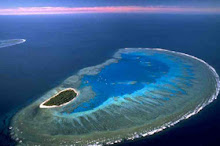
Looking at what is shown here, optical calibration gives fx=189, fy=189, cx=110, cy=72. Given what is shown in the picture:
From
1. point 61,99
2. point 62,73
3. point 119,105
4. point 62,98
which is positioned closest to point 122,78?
point 119,105

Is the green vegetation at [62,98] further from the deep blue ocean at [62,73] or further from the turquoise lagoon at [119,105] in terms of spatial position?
the deep blue ocean at [62,73]

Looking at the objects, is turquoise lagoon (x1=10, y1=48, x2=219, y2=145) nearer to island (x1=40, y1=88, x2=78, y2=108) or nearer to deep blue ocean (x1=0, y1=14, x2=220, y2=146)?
island (x1=40, y1=88, x2=78, y2=108)

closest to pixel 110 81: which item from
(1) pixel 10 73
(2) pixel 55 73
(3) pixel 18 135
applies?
(2) pixel 55 73

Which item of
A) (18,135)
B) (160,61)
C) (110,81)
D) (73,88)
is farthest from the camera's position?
(160,61)

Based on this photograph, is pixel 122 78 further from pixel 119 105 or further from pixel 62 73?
pixel 62 73

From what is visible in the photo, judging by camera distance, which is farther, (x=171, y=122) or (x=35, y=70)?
(x=35, y=70)

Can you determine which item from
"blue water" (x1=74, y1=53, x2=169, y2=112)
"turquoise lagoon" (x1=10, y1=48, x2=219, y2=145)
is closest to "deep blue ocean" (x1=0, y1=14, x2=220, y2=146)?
"turquoise lagoon" (x1=10, y1=48, x2=219, y2=145)

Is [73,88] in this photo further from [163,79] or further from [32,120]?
[163,79]

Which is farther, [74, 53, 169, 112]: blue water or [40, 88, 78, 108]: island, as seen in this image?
[74, 53, 169, 112]: blue water
